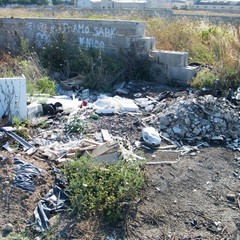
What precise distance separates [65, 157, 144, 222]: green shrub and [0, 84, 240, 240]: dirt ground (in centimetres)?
13

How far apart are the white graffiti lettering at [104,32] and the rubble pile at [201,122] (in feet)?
12.1

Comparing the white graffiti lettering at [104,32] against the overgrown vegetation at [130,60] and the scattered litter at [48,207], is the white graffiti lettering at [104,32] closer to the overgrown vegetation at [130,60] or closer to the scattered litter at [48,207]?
the overgrown vegetation at [130,60]

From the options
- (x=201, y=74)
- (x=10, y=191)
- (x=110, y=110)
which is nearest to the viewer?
(x=10, y=191)

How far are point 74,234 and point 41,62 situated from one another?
6.21m

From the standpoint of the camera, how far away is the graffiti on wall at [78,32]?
364 inches

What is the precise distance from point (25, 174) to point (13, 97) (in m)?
1.94

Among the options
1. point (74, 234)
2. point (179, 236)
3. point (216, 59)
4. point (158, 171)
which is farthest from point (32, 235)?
point (216, 59)

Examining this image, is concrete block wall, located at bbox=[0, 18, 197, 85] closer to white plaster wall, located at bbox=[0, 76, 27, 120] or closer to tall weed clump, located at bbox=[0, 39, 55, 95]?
tall weed clump, located at bbox=[0, 39, 55, 95]

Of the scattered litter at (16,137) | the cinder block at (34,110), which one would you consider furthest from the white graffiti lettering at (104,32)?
the scattered litter at (16,137)

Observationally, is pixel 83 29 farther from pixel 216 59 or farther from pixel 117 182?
pixel 117 182

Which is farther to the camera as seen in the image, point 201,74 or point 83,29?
point 83,29

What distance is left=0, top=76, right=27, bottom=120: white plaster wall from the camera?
5.69m

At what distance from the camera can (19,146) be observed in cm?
499

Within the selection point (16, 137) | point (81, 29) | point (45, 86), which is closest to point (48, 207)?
point (16, 137)
